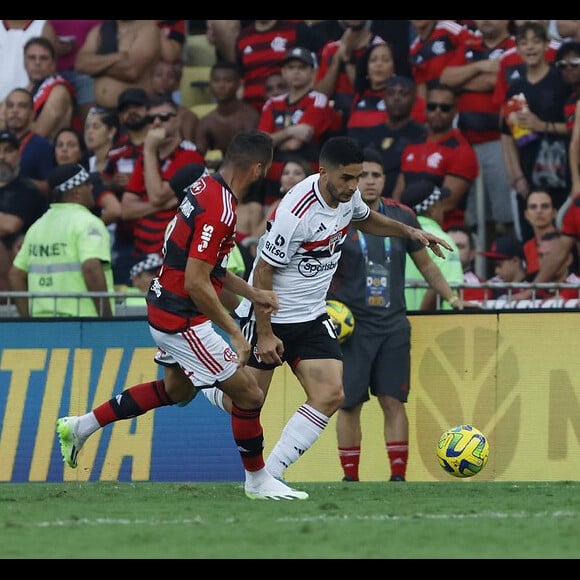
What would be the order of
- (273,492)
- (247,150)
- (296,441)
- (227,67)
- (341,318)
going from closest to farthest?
(247,150)
(273,492)
(296,441)
(341,318)
(227,67)

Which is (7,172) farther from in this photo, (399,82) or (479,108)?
(479,108)

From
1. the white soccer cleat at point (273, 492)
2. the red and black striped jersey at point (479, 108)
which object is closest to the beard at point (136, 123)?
the red and black striped jersey at point (479, 108)

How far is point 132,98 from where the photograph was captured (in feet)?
49.9

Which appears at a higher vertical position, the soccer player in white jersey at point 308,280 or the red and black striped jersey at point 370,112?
the red and black striped jersey at point 370,112

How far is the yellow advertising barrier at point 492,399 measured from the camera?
11.9 metres

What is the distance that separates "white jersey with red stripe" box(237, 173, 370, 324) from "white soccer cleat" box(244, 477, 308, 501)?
4.23 feet

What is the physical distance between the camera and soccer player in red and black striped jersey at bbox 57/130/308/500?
862 centimetres

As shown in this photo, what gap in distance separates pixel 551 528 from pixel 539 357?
15.8 ft

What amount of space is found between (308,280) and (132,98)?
6005 mm

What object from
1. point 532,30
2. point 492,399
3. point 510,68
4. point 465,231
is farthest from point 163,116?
point 492,399

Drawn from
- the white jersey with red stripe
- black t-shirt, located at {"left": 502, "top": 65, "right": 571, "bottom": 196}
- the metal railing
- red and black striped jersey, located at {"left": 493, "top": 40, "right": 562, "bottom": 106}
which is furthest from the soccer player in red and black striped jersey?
red and black striped jersey, located at {"left": 493, "top": 40, "right": 562, "bottom": 106}

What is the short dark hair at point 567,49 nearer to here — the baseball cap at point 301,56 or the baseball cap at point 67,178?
the baseball cap at point 301,56

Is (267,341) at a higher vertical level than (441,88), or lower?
lower

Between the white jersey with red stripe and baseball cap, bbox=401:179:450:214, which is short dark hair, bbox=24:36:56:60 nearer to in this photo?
baseball cap, bbox=401:179:450:214
